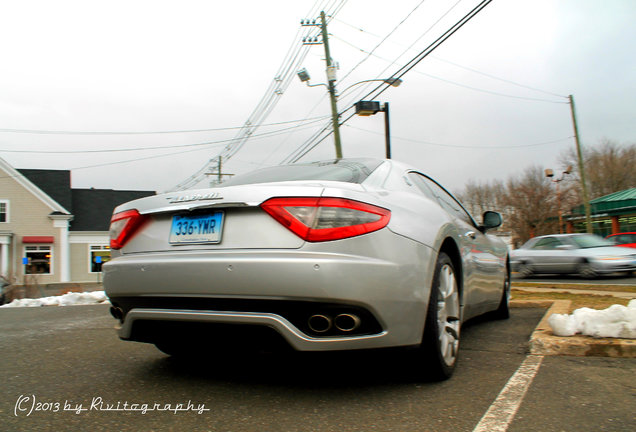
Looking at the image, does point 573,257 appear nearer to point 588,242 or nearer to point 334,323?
point 588,242

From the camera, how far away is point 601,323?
361cm

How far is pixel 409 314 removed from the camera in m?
2.59

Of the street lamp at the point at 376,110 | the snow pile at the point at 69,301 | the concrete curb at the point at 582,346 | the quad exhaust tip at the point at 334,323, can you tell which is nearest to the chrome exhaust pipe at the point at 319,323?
the quad exhaust tip at the point at 334,323

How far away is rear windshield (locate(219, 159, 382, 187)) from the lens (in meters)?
2.95

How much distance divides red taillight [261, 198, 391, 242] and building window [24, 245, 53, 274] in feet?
111

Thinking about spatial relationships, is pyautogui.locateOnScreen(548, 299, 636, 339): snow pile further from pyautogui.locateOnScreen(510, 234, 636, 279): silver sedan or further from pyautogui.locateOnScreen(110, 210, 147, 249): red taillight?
pyautogui.locateOnScreen(510, 234, 636, 279): silver sedan

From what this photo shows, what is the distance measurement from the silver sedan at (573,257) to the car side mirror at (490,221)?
1068 centimetres

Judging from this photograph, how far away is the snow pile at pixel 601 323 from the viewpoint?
3525 millimetres

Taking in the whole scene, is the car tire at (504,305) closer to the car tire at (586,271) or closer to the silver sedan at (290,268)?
the silver sedan at (290,268)

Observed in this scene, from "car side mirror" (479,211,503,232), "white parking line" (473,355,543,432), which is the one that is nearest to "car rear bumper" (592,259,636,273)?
"car side mirror" (479,211,503,232)

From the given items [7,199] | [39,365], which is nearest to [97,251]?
[7,199]

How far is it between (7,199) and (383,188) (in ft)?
113

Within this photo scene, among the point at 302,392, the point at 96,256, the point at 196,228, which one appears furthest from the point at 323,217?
the point at 96,256

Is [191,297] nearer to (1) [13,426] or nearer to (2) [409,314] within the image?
(1) [13,426]
